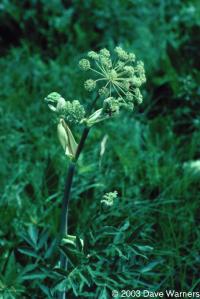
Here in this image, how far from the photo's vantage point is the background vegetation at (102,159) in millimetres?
1833

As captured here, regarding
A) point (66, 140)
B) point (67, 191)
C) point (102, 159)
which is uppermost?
point (102, 159)

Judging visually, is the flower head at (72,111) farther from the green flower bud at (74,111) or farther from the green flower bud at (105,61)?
the green flower bud at (105,61)

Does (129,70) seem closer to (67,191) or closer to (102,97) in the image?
(102,97)

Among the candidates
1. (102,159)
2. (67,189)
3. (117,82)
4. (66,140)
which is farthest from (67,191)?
(102,159)

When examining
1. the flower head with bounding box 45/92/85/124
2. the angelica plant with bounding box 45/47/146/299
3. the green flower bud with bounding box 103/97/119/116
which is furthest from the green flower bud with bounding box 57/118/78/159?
the green flower bud with bounding box 103/97/119/116

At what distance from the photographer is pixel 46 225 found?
2393 mm

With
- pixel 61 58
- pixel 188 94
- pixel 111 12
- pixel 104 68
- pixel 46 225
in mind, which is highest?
pixel 111 12

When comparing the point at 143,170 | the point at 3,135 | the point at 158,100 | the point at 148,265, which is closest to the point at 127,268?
the point at 148,265

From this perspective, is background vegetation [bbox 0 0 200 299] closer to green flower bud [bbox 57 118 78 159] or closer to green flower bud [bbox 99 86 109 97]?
green flower bud [bbox 57 118 78 159]

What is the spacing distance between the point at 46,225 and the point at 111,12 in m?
2.44

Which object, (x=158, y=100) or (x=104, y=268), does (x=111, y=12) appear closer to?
(x=158, y=100)

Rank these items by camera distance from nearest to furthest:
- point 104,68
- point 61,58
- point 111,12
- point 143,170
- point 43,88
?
1. point 104,68
2. point 143,170
3. point 43,88
4. point 61,58
5. point 111,12

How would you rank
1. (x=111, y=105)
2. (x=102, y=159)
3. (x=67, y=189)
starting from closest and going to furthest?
1. (x=111, y=105)
2. (x=67, y=189)
3. (x=102, y=159)

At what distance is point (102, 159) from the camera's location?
9.29 feet
